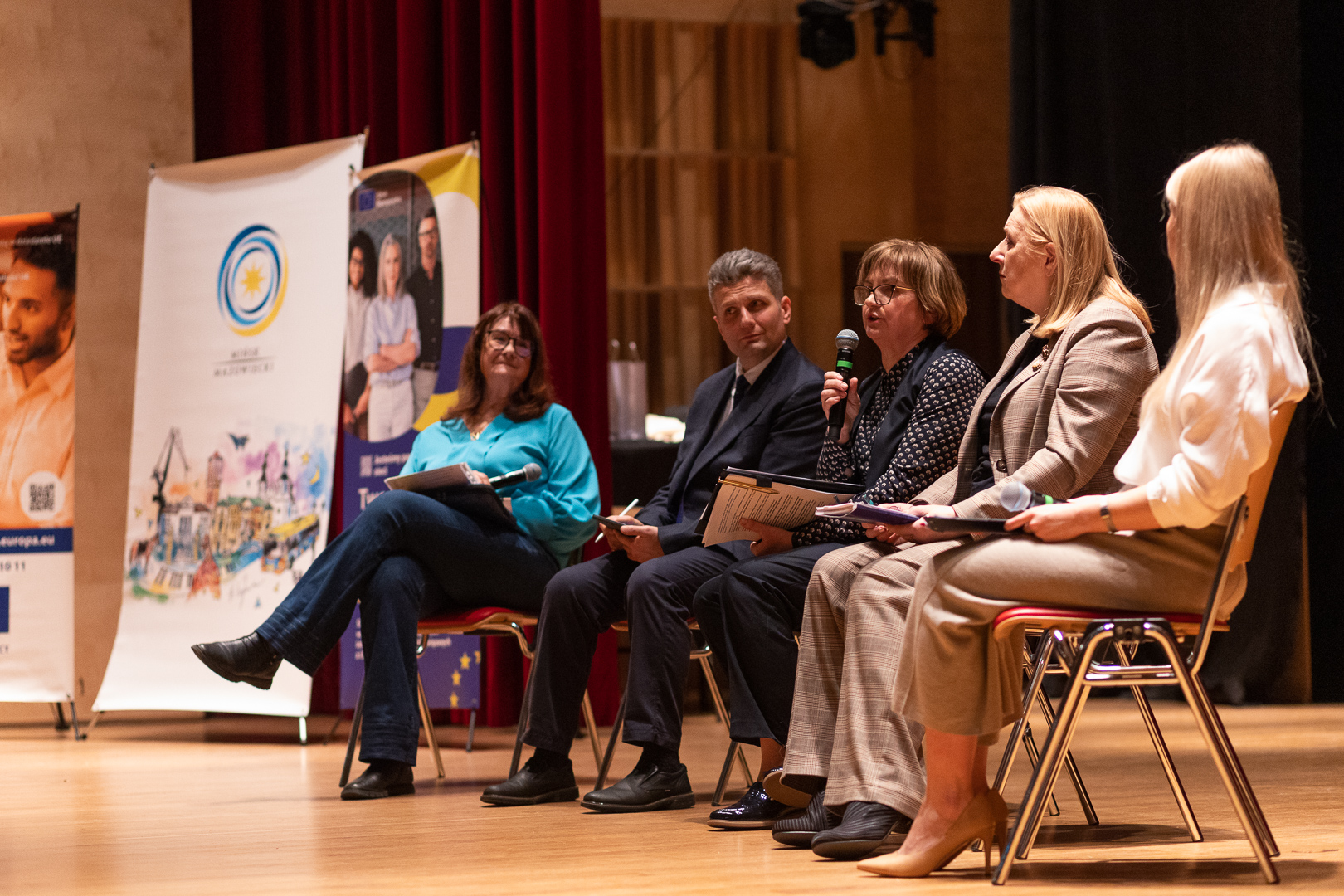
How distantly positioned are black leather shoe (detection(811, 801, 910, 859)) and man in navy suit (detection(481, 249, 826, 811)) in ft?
2.20

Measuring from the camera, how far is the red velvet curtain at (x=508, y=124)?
15.6 feet

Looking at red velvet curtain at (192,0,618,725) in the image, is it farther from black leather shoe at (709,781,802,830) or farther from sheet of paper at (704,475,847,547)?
black leather shoe at (709,781,802,830)

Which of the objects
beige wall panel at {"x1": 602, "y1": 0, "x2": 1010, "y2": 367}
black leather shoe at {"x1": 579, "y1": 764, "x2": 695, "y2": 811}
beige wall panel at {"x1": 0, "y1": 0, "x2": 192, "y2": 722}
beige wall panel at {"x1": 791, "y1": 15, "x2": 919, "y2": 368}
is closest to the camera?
black leather shoe at {"x1": 579, "y1": 764, "x2": 695, "y2": 811}

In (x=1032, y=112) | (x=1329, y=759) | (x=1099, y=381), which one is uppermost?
(x=1032, y=112)

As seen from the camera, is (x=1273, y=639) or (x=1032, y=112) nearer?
(x=1273, y=639)

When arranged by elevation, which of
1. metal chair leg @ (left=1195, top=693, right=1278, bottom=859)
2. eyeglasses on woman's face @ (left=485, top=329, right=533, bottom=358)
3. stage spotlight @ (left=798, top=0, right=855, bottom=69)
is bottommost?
metal chair leg @ (left=1195, top=693, right=1278, bottom=859)

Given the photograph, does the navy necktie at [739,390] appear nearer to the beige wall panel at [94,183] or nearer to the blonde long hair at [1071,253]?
the blonde long hair at [1071,253]

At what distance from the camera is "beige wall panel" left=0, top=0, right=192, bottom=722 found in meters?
5.60

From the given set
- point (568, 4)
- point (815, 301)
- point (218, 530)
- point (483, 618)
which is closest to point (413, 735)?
point (483, 618)

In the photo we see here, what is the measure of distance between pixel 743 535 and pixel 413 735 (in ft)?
3.20

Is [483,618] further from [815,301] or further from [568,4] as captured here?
[815,301]

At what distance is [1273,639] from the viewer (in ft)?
17.6

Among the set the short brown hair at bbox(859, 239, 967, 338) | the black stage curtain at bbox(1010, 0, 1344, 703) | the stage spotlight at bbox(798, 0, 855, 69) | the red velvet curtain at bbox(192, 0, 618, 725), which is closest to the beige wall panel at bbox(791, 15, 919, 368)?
the stage spotlight at bbox(798, 0, 855, 69)

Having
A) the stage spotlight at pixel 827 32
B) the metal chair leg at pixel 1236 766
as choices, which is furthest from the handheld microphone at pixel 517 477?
the stage spotlight at pixel 827 32
